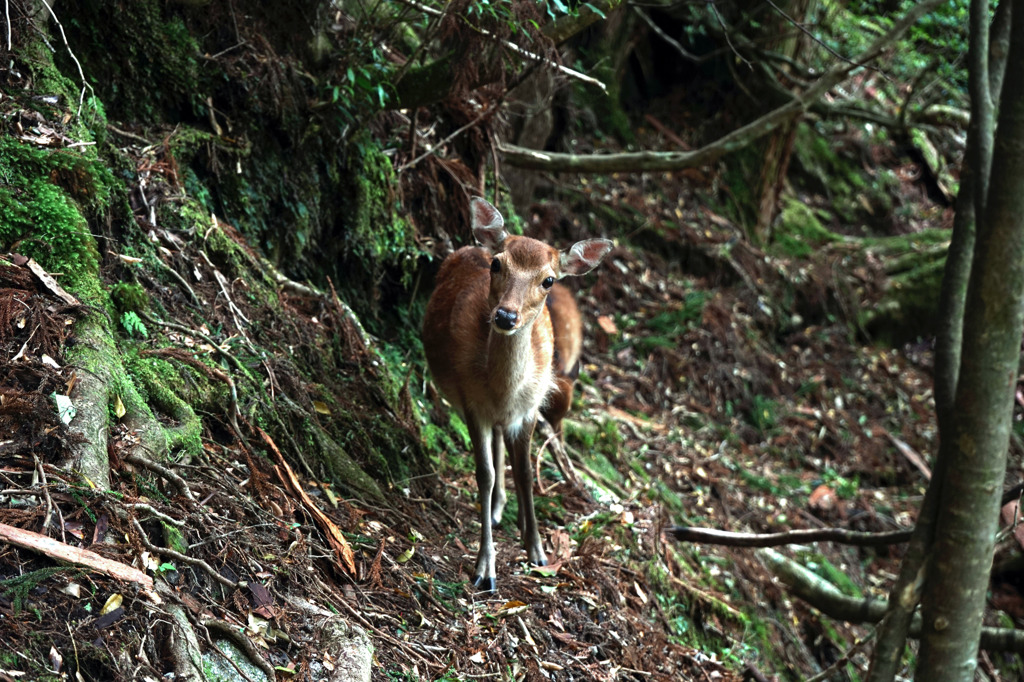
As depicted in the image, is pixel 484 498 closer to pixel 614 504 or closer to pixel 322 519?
pixel 322 519

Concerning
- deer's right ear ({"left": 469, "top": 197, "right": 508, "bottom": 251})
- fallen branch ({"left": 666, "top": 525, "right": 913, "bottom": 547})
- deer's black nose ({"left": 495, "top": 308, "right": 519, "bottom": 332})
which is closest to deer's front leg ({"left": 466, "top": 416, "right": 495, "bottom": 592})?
deer's black nose ({"left": 495, "top": 308, "right": 519, "bottom": 332})

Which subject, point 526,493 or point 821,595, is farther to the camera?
point 821,595

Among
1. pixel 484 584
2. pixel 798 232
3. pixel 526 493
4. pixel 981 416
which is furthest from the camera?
pixel 798 232

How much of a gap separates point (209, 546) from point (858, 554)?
759cm

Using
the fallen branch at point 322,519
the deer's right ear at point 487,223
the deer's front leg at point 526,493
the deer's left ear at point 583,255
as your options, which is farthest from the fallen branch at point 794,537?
the fallen branch at point 322,519

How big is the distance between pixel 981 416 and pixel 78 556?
11.1 feet

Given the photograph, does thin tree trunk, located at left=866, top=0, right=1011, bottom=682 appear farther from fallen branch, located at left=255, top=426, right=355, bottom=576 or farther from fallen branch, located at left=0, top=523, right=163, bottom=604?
fallen branch, located at left=0, top=523, right=163, bottom=604

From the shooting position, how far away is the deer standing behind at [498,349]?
497 centimetres

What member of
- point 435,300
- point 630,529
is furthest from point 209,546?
point 630,529

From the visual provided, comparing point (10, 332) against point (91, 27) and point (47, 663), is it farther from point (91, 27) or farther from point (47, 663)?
point (91, 27)

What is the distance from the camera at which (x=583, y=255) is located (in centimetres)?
542

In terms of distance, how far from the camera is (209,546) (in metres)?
3.36

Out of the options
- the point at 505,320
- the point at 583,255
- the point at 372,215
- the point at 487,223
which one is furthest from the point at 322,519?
the point at 372,215

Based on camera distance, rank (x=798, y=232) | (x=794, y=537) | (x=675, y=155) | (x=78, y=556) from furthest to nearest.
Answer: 1. (x=798, y=232)
2. (x=675, y=155)
3. (x=794, y=537)
4. (x=78, y=556)
